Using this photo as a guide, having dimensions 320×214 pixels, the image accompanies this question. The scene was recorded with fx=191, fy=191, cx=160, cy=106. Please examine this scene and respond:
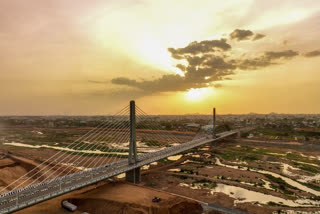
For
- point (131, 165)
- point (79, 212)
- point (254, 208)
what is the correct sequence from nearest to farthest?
1. point (79, 212)
2. point (254, 208)
3. point (131, 165)

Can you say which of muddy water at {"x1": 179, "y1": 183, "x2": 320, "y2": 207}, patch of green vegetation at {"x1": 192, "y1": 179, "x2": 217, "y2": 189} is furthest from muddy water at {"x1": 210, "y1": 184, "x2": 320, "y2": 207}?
patch of green vegetation at {"x1": 192, "y1": 179, "x2": 217, "y2": 189}

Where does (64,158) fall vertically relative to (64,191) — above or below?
below

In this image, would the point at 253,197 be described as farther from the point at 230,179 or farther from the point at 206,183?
the point at 206,183

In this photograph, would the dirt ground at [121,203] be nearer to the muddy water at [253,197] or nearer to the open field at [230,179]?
the open field at [230,179]

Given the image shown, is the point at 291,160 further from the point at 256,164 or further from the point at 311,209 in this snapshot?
the point at 311,209

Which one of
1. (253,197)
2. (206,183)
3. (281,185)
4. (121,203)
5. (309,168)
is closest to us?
(121,203)

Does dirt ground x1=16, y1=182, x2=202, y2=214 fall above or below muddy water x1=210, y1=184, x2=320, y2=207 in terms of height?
above

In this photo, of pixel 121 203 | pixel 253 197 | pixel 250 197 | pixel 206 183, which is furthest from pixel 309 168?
pixel 121 203

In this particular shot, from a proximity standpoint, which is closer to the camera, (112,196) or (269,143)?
(112,196)

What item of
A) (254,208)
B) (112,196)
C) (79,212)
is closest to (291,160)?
(254,208)

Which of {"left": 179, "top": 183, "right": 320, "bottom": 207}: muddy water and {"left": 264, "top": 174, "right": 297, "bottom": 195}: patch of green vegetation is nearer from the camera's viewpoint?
{"left": 179, "top": 183, "right": 320, "bottom": 207}: muddy water

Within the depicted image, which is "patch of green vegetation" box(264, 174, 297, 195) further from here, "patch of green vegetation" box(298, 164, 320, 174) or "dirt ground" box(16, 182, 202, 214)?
"dirt ground" box(16, 182, 202, 214)
